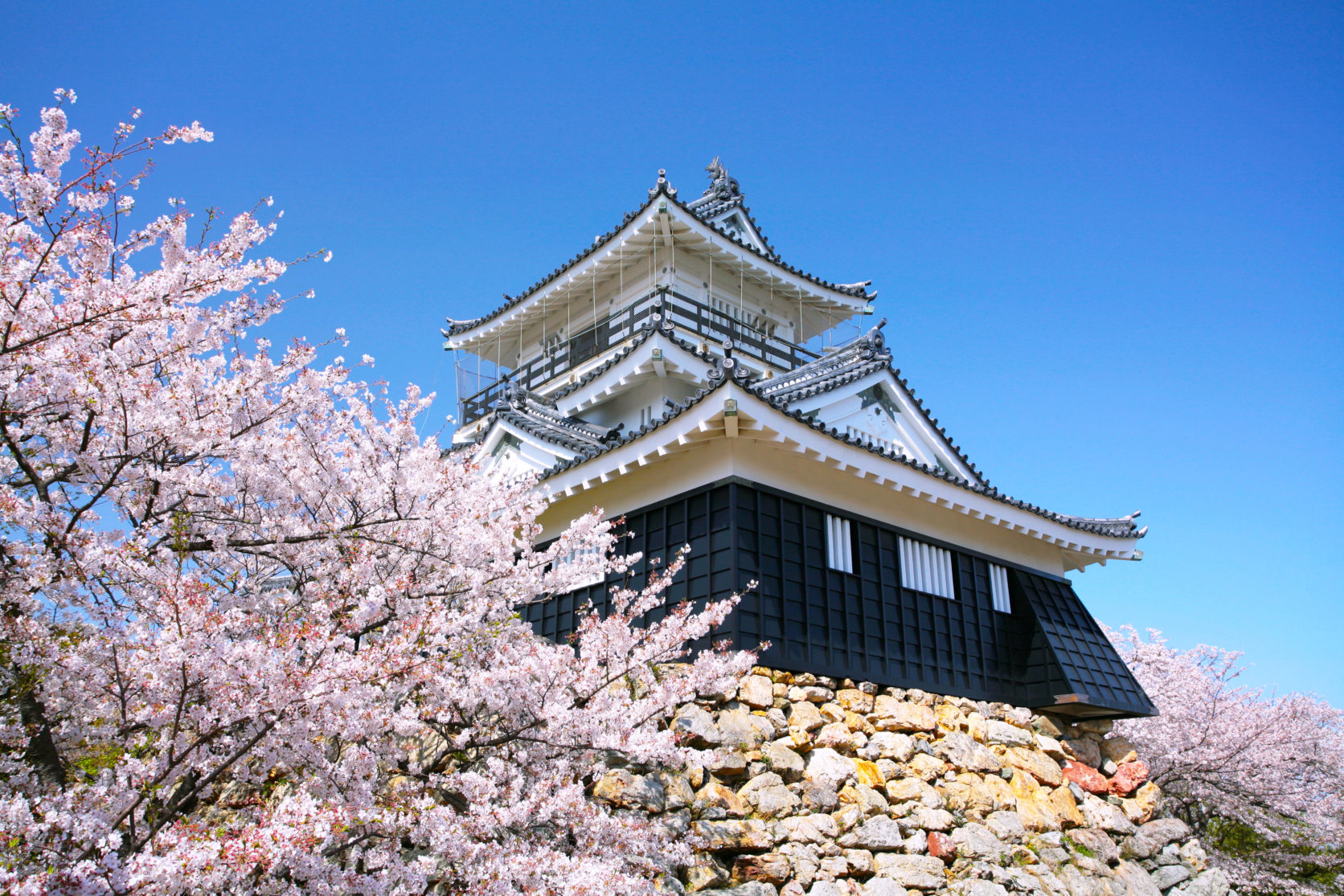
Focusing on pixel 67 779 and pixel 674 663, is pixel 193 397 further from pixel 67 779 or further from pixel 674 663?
pixel 674 663

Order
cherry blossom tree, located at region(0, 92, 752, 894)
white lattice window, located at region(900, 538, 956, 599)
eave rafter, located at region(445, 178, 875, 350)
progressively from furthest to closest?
eave rafter, located at region(445, 178, 875, 350) → white lattice window, located at region(900, 538, 956, 599) → cherry blossom tree, located at region(0, 92, 752, 894)

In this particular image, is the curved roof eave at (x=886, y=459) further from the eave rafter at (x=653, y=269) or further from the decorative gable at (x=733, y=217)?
the decorative gable at (x=733, y=217)

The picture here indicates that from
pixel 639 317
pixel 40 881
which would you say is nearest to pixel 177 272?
pixel 40 881

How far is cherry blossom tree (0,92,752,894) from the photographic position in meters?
4.46

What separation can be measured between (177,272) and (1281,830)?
17911 millimetres

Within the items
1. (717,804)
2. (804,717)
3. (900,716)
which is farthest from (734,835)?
(900,716)

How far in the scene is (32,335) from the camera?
197 inches

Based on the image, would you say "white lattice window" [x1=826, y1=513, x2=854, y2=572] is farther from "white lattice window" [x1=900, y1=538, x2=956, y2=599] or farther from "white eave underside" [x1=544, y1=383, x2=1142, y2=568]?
"white lattice window" [x1=900, y1=538, x2=956, y2=599]

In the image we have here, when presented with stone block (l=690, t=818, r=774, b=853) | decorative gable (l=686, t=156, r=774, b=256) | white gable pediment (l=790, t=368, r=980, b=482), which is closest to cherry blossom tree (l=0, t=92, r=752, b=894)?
stone block (l=690, t=818, r=774, b=853)

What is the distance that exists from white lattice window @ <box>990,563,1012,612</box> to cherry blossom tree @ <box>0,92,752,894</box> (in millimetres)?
6773

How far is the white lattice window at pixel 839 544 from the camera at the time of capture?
10.7m

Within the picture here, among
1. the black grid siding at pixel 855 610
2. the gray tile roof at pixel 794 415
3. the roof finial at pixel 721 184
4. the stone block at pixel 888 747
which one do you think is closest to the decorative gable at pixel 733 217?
the roof finial at pixel 721 184

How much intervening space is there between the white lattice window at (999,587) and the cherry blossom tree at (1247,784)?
3.03 metres

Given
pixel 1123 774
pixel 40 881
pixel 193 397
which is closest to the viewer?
pixel 40 881
